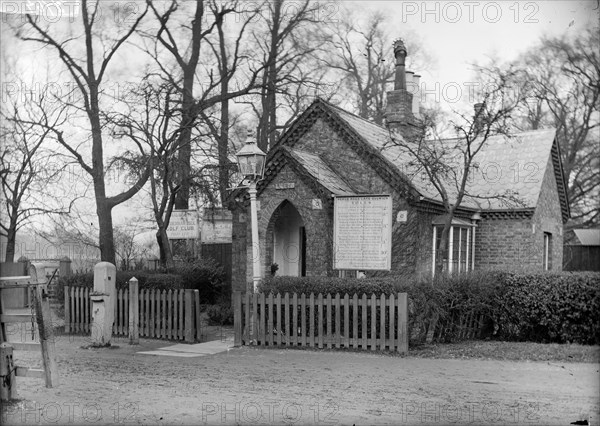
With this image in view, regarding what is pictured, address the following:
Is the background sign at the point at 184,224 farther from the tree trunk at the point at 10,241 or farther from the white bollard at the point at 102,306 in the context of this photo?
the white bollard at the point at 102,306

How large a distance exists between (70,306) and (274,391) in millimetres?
8552

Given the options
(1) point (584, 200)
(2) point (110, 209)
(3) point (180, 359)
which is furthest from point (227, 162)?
(1) point (584, 200)

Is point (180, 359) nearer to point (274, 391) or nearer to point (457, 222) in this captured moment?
point (274, 391)

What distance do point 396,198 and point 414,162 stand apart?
1.80 metres

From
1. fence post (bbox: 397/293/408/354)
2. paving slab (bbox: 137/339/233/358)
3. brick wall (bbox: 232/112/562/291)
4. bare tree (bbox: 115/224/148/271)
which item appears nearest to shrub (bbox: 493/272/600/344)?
brick wall (bbox: 232/112/562/291)

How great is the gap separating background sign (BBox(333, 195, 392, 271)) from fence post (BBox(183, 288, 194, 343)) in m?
4.14

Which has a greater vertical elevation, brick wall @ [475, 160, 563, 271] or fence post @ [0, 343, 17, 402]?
brick wall @ [475, 160, 563, 271]

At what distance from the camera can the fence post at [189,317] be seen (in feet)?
45.8

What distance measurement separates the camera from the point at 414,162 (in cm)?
1934

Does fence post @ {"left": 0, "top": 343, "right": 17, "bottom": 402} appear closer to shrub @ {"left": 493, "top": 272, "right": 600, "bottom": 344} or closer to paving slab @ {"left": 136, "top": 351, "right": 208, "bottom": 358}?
paving slab @ {"left": 136, "top": 351, "right": 208, "bottom": 358}

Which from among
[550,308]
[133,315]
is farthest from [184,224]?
[550,308]

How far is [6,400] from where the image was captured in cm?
766

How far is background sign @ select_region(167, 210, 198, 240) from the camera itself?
2381 cm

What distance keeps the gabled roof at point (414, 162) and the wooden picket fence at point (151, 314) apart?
4804mm
